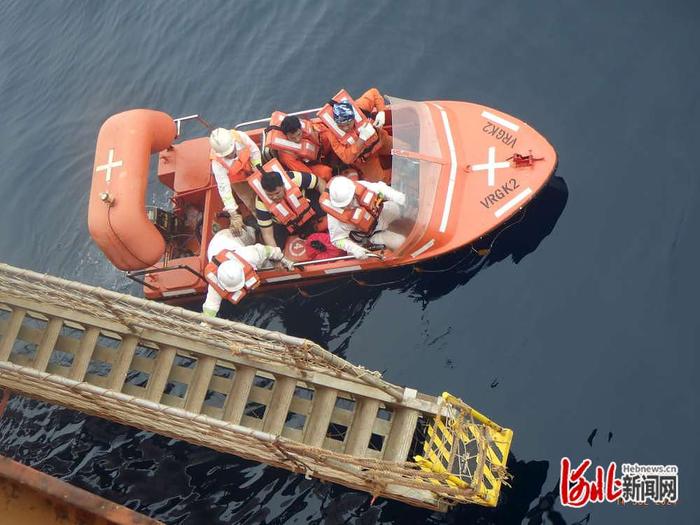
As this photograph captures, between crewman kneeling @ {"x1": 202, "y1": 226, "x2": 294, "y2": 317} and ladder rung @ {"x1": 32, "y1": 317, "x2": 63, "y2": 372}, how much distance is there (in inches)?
69.4

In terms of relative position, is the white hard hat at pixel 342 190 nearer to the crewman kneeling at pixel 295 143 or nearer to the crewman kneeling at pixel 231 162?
the crewman kneeling at pixel 295 143

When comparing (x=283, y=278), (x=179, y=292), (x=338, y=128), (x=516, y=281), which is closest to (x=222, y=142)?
(x=338, y=128)

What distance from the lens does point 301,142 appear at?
8367 mm

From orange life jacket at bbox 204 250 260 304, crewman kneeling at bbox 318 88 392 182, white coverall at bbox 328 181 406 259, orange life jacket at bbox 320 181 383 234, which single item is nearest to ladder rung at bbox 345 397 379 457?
white coverall at bbox 328 181 406 259

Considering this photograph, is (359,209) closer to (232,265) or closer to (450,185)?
(450,185)

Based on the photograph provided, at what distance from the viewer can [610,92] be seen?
875 centimetres

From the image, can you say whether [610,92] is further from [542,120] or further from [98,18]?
[98,18]

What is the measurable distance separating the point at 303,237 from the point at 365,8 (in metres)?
4.97

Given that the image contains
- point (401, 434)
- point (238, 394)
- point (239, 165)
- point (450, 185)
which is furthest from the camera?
point (239, 165)

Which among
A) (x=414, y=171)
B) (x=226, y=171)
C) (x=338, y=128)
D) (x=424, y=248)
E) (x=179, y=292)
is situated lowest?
(x=179, y=292)

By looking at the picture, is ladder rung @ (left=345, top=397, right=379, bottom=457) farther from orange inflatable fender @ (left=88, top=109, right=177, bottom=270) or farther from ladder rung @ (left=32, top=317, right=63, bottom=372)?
ladder rung @ (left=32, top=317, right=63, bottom=372)

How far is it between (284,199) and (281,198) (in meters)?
0.04

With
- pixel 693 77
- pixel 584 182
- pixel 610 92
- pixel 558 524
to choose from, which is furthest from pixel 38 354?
pixel 693 77

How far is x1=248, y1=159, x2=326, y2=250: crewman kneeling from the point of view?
7863 millimetres
